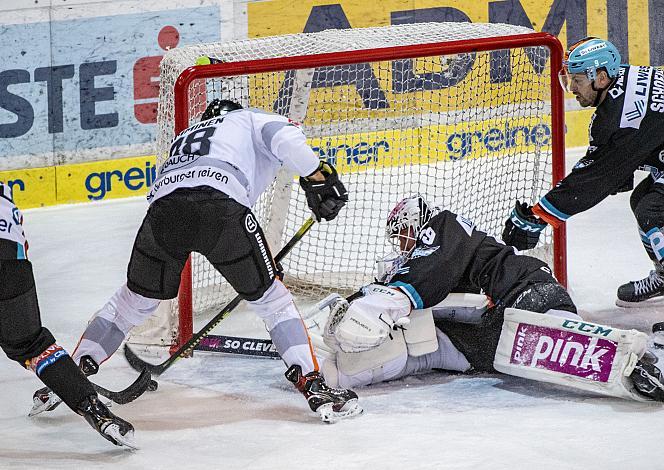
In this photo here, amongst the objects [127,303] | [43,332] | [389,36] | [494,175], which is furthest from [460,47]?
[43,332]

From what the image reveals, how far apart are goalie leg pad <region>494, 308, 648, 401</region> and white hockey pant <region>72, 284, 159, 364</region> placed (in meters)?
1.13

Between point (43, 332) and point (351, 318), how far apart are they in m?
0.93

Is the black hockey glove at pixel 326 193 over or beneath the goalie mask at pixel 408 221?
over

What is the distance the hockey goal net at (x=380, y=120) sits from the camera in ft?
14.7

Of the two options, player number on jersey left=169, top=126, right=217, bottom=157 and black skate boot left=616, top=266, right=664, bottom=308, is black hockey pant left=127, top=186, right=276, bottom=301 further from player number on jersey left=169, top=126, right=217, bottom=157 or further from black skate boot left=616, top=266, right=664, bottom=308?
black skate boot left=616, top=266, right=664, bottom=308

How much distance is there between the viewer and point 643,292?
478 centimetres

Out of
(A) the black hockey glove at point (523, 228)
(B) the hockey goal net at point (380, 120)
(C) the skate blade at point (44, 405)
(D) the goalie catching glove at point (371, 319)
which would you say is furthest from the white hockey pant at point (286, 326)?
(A) the black hockey glove at point (523, 228)

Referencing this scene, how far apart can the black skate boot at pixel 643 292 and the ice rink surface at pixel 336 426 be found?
8cm

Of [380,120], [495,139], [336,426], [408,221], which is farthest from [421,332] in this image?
[380,120]

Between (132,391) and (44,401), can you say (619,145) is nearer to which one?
(132,391)

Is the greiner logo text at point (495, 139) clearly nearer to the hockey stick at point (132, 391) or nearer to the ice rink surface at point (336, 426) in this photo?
the ice rink surface at point (336, 426)

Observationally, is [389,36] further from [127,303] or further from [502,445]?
[502,445]

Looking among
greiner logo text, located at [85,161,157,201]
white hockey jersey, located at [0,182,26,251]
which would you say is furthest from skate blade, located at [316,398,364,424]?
greiner logo text, located at [85,161,157,201]

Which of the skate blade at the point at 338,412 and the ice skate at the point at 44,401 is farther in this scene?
the ice skate at the point at 44,401
